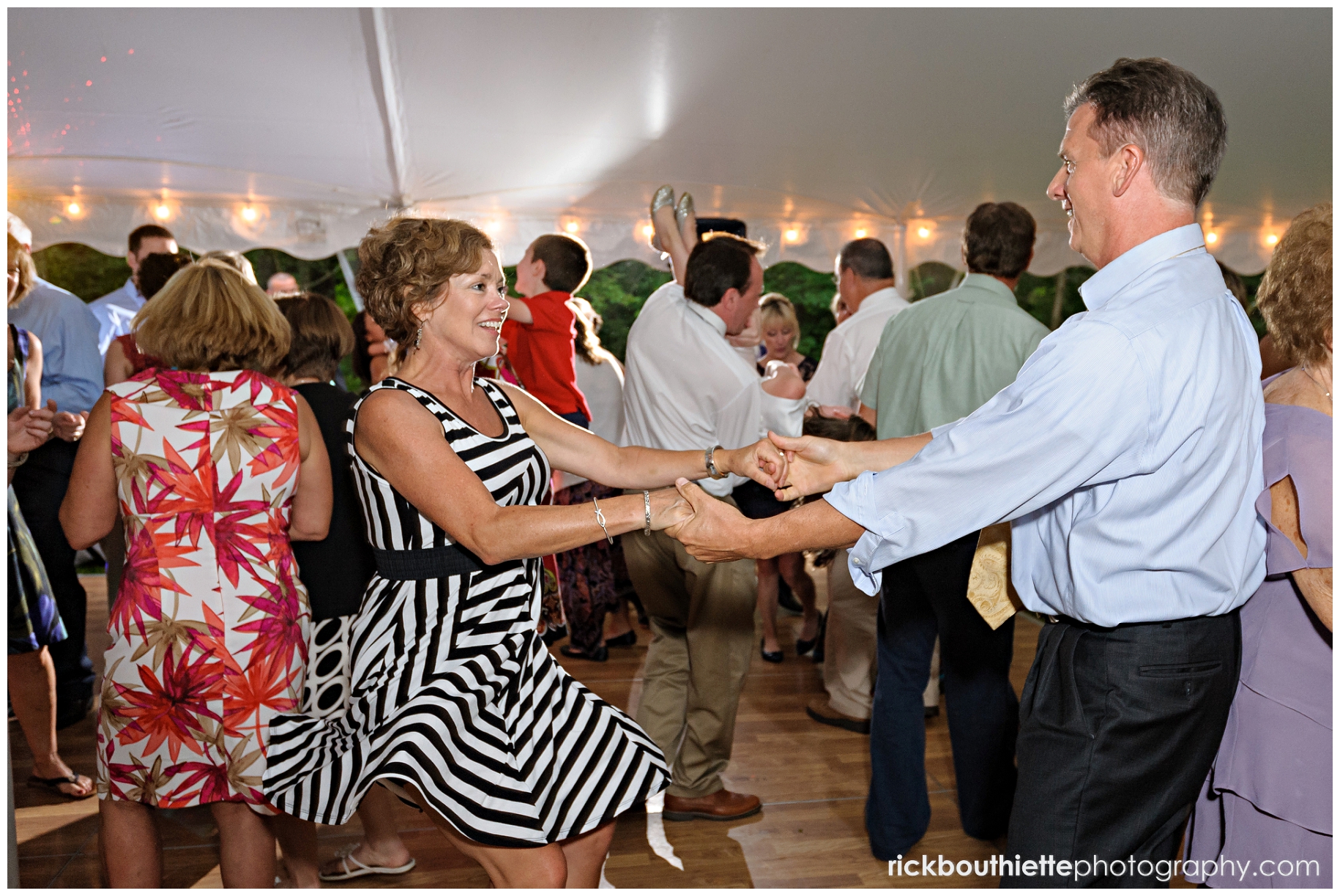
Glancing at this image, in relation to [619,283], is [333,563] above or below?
below

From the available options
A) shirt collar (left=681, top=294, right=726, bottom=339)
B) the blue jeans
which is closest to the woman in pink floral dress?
shirt collar (left=681, top=294, right=726, bottom=339)

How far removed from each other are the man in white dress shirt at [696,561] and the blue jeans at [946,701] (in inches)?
18.3

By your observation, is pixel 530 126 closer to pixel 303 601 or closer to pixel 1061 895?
pixel 303 601

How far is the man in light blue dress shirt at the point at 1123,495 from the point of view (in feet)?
4.41

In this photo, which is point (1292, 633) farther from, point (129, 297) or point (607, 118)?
point (129, 297)

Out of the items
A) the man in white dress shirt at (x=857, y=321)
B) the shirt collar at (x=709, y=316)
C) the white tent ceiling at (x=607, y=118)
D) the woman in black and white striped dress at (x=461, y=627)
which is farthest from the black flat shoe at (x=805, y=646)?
the woman in black and white striped dress at (x=461, y=627)

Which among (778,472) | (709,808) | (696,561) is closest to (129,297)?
(696,561)

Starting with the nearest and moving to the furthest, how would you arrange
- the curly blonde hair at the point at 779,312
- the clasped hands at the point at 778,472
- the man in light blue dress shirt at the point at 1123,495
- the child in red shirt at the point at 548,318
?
1. the man in light blue dress shirt at the point at 1123,495
2. the clasped hands at the point at 778,472
3. the child in red shirt at the point at 548,318
4. the curly blonde hair at the point at 779,312

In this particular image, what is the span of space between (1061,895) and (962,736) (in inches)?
48.3

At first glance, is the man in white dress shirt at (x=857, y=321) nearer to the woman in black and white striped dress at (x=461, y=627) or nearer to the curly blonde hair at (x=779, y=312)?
the curly blonde hair at (x=779, y=312)

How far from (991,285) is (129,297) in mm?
4808

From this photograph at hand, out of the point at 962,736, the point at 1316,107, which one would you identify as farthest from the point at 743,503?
the point at 1316,107

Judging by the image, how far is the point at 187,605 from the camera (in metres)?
1.97

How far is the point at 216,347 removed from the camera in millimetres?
2031
